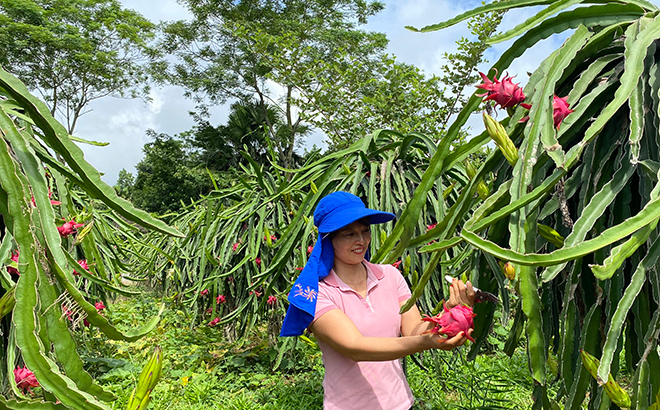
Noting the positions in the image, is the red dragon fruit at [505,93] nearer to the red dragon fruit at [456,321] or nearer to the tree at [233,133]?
the red dragon fruit at [456,321]

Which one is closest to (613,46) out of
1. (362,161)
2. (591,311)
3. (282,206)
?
(591,311)

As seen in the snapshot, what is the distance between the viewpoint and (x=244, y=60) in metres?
15.5

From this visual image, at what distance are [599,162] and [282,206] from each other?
8.96 ft

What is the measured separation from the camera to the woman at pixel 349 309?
4.19 ft

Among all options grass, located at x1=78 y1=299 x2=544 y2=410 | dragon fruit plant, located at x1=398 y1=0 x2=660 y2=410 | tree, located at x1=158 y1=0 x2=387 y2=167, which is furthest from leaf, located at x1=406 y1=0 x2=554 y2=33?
tree, located at x1=158 y1=0 x2=387 y2=167

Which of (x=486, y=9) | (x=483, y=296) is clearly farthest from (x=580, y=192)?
(x=486, y=9)

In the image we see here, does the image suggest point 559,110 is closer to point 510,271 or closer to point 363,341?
point 510,271

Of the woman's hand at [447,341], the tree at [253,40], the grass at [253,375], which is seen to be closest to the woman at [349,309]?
the woman's hand at [447,341]

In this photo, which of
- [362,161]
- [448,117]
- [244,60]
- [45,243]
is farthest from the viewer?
[244,60]

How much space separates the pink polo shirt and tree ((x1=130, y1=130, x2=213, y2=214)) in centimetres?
1365

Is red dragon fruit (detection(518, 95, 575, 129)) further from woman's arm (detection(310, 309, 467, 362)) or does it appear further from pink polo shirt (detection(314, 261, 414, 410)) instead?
pink polo shirt (detection(314, 261, 414, 410))

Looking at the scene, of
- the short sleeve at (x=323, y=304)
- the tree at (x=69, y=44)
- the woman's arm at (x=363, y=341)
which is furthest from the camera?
the tree at (x=69, y=44)

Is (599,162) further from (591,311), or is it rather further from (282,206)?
(282,206)

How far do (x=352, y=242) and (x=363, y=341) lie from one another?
32cm
